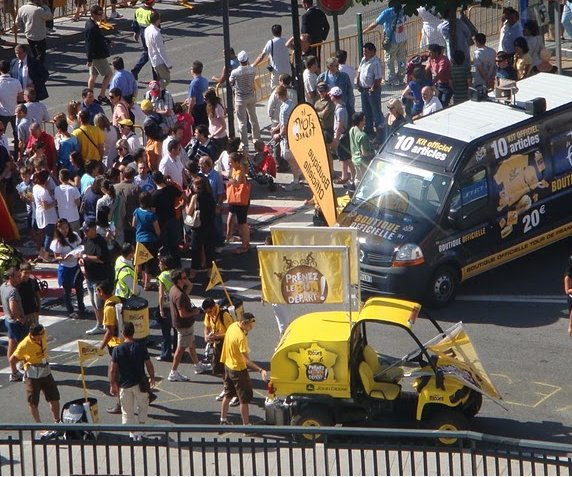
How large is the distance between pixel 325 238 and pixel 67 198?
17.5ft

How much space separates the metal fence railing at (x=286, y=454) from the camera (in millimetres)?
11727

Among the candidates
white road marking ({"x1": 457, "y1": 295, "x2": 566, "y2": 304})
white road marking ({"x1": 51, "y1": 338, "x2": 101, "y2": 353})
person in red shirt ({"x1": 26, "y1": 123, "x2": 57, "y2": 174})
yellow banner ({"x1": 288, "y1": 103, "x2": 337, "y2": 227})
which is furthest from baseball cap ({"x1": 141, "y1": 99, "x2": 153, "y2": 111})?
white road marking ({"x1": 457, "y1": 295, "x2": 566, "y2": 304})

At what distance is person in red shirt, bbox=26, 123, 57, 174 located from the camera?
70.9 feet

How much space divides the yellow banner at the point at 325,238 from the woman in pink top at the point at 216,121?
6.93 metres

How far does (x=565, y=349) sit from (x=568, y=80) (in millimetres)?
5115

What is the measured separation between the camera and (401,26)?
94.5 ft

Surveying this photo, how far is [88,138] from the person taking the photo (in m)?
21.7

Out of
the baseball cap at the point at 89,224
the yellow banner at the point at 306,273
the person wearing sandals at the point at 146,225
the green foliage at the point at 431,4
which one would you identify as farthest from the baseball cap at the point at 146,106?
the yellow banner at the point at 306,273

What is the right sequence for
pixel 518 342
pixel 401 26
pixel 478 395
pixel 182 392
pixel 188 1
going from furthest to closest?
1. pixel 188 1
2. pixel 401 26
3. pixel 518 342
4. pixel 182 392
5. pixel 478 395

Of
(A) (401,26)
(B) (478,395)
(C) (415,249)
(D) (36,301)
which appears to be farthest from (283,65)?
(B) (478,395)

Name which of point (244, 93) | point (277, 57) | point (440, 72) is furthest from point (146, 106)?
point (440, 72)

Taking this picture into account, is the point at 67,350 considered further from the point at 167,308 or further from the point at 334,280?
the point at 334,280

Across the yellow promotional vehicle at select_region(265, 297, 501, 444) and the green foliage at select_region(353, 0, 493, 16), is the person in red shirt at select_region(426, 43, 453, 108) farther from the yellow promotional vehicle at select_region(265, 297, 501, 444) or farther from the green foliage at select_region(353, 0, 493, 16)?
the yellow promotional vehicle at select_region(265, 297, 501, 444)

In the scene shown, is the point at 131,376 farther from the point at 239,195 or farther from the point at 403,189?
the point at 239,195
